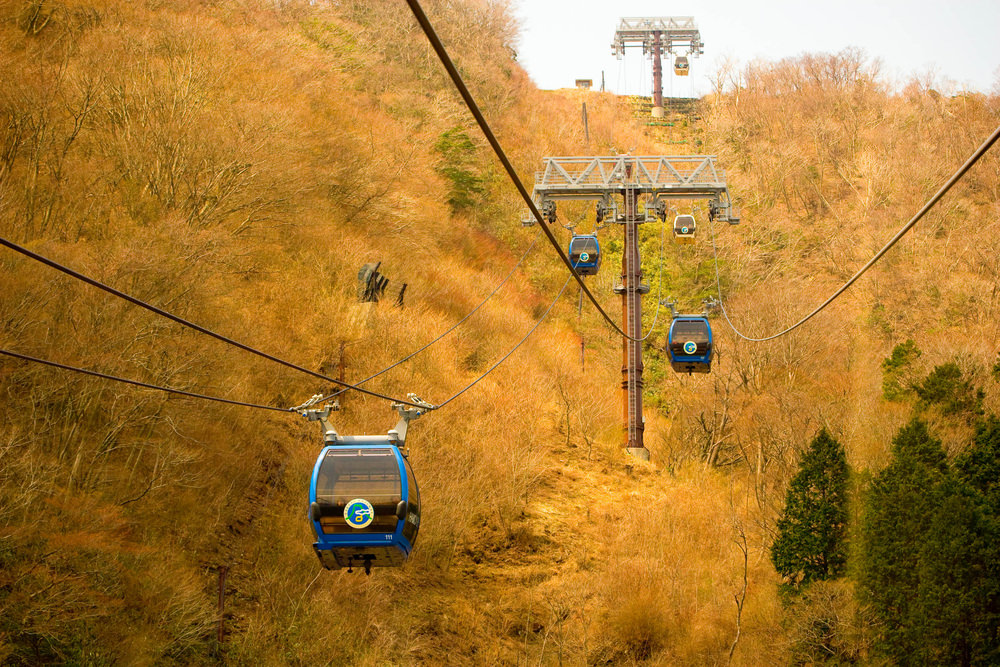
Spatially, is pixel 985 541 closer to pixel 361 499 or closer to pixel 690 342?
pixel 690 342

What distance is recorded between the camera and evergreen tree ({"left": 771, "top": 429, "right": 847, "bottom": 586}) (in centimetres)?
2138

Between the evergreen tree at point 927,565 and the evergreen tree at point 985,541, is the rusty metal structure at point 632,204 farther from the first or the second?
the evergreen tree at point 985,541

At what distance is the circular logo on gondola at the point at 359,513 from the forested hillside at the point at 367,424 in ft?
19.5

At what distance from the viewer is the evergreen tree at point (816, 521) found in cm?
2138

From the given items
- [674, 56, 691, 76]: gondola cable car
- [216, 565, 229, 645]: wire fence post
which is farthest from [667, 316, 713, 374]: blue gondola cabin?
[674, 56, 691, 76]: gondola cable car

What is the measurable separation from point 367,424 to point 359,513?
32.5 feet

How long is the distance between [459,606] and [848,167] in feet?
121

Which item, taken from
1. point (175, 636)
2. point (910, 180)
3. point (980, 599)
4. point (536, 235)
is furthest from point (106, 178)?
point (910, 180)

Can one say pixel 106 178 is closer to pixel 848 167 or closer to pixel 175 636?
pixel 175 636

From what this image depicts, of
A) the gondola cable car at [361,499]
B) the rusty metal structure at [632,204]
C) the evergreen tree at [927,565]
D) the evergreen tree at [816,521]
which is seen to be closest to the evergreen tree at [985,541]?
the evergreen tree at [927,565]

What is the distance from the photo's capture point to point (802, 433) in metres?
26.6

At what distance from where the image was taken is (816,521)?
21.6 meters

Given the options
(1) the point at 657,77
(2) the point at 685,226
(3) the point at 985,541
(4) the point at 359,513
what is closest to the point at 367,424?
(2) the point at 685,226

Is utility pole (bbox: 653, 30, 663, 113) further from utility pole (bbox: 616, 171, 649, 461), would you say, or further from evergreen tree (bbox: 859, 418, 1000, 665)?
evergreen tree (bbox: 859, 418, 1000, 665)
